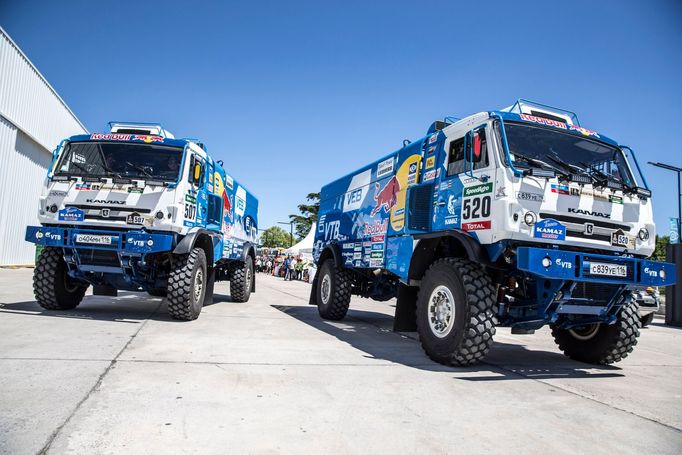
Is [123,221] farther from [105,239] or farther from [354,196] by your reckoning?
[354,196]

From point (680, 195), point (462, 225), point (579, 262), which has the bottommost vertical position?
point (579, 262)

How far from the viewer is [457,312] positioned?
507 centimetres

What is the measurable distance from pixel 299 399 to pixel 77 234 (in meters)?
5.24

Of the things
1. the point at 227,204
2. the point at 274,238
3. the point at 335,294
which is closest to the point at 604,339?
the point at 335,294

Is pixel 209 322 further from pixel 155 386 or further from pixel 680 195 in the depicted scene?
pixel 680 195

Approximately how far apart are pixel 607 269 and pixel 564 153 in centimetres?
153

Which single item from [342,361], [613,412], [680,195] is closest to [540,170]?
[613,412]

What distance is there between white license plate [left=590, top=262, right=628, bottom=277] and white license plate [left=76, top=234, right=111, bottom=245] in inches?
256

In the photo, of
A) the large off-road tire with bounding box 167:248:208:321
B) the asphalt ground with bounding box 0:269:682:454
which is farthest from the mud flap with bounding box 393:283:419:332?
the large off-road tire with bounding box 167:248:208:321

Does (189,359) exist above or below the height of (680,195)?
below

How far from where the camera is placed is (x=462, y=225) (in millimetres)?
5602

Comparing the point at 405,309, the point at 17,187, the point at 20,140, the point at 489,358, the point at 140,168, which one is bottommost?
the point at 489,358

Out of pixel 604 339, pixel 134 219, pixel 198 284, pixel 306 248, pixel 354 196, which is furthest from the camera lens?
pixel 306 248

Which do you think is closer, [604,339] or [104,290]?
[604,339]
